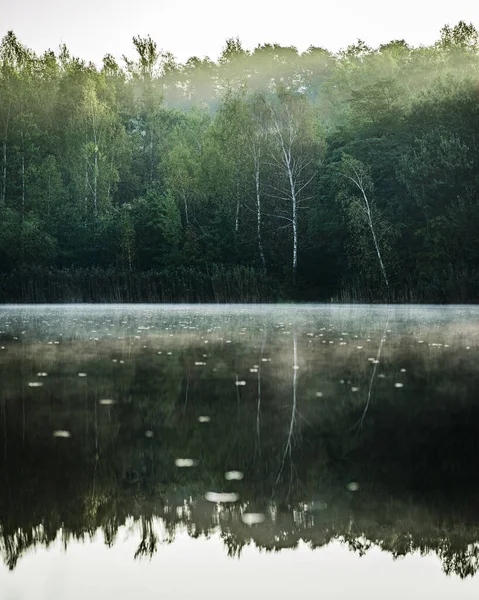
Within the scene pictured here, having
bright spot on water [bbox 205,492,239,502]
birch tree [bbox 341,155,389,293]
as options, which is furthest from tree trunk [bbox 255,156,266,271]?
bright spot on water [bbox 205,492,239,502]

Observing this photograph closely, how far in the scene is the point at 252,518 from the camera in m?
4.22

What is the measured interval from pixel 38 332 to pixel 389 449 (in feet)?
50.2

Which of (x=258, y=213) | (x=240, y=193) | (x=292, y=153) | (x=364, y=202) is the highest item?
(x=292, y=153)

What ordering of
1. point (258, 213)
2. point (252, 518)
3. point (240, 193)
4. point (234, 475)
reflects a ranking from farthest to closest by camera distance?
point (240, 193) < point (258, 213) < point (234, 475) < point (252, 518)

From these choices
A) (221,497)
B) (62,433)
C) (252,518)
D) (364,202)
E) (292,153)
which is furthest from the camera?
(292,153)

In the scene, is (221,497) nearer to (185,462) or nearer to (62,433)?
(185,462)

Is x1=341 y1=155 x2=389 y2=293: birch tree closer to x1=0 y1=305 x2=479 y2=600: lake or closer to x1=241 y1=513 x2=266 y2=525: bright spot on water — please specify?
x1=0 y1=305 x2=479 y2=600: lake

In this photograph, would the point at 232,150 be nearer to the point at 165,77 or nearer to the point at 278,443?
the point at 165,77

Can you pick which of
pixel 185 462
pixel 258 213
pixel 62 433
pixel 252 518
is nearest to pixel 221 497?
A: pixel 252 518

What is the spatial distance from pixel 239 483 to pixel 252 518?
2.58ft

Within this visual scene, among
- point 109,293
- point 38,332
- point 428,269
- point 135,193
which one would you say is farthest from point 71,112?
point 38,332

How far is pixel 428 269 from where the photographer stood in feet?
157

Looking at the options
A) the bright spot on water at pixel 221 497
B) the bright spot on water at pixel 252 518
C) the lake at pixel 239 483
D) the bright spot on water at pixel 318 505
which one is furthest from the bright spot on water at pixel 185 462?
the bright spot on water at pixel 252 518

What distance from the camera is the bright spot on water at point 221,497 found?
181 inches
